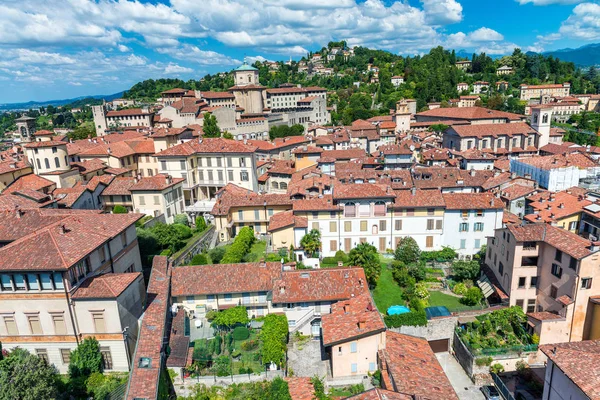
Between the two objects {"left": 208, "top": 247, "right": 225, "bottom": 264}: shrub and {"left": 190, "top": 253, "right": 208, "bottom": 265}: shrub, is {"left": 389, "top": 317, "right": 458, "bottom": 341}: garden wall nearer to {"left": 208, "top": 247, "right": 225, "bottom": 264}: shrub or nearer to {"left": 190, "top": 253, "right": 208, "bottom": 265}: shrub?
{"left": 208, "top": 247, "right": 225, "bottom": 264}: shrub

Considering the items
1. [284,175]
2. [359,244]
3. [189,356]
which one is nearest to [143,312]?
[189,356]

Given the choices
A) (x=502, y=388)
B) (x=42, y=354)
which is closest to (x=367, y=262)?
(x=502, y=388)

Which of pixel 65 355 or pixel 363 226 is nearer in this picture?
pixel 65 355

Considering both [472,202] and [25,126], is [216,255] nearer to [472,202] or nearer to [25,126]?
[472,202]

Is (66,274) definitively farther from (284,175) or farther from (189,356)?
(284,175)

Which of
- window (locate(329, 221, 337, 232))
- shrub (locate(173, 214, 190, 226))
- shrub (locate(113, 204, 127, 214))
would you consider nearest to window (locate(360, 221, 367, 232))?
window (locate(329, 221, 337, 232))
